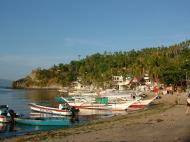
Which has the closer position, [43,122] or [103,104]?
[43,122]

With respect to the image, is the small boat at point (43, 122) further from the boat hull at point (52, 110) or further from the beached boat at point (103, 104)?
the beached boat at point (103, 104)

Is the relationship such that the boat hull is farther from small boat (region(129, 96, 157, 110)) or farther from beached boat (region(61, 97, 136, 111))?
small boat (region(129, 96, 157, 110))

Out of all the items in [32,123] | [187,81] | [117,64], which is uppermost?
[117,64]

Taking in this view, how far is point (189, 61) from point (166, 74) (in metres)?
7.78

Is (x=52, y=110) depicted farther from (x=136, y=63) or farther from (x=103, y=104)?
(x=136, y=63)

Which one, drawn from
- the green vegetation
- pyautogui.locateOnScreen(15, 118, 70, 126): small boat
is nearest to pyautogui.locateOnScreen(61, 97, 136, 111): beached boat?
pyautogui.locateOnScreen(15, 118, 70, 126): small boat

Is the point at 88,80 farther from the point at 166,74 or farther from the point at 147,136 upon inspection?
the point at 147,136

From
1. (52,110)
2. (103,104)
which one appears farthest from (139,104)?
(52,110)

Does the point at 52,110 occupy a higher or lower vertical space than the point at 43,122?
higher

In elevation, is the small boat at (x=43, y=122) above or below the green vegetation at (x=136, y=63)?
below

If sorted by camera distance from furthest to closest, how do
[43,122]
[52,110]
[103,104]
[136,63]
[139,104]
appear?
[136,63], [139,104], [103,104], [52,110], [43,122]

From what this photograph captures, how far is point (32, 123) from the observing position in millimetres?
44656

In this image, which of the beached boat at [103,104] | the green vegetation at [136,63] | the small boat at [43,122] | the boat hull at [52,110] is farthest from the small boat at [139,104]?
the green vegetation at [136,63]

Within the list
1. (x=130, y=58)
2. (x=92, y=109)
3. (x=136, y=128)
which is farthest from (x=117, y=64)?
(x=136, y=128)
